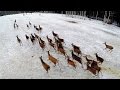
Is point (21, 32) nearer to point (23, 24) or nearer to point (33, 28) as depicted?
point (33, 28)

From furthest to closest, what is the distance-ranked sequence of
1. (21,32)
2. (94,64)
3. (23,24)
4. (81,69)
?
1. (23,24)
2. (21,32)
3. (81,69)
4. (94,64)
